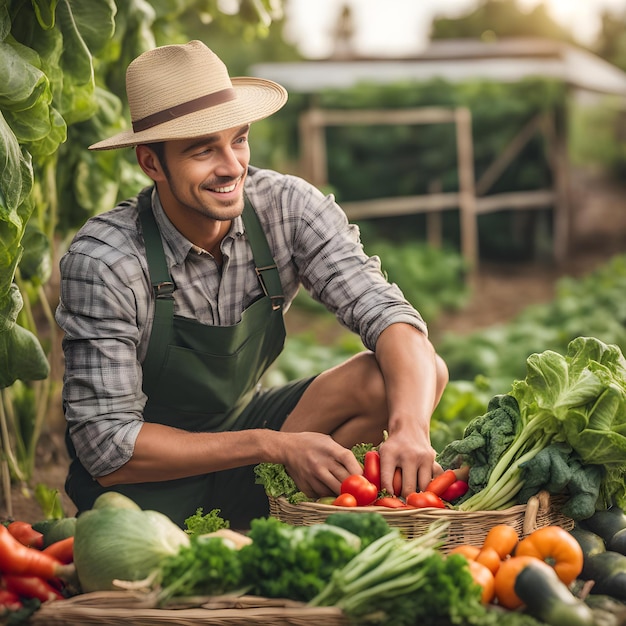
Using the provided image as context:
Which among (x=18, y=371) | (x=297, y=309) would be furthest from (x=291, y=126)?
(x=18, y=371)

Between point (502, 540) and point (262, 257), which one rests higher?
point (262, 257)

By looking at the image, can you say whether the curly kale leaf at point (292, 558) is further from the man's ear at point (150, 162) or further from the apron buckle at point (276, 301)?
the man's ear at point (150, 162)

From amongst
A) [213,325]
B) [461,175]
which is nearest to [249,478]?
[213,325]

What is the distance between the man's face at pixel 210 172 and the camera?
3588 millimetres

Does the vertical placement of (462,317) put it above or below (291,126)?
below

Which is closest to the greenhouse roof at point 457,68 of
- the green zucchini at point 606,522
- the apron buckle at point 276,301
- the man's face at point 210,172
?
the apron buckle at point 276,301

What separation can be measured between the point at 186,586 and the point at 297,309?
9.08 m

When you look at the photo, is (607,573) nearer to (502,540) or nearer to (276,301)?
(502,540)

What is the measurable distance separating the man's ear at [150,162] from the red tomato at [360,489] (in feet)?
4.45

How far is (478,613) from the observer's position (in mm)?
2555

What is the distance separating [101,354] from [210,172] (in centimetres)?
75

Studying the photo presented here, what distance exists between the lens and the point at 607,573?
2.99 m

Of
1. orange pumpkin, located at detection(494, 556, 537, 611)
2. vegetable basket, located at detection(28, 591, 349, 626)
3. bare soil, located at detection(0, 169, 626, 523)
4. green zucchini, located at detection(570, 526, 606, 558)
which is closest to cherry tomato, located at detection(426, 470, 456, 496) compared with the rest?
green zucchini, located at detection(570, 526, 606, 558)

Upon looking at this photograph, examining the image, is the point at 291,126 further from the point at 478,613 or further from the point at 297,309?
the point at 478,613
